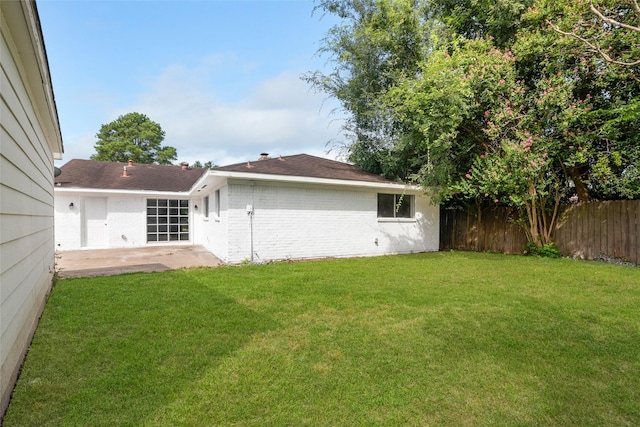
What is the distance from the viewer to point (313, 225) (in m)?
9.49

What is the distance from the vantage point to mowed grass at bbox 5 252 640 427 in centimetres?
220

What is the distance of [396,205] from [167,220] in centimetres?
916

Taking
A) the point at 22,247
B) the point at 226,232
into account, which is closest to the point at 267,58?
the point at 226,232

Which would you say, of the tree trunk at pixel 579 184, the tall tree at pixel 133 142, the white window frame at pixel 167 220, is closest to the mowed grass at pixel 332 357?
the tree trunk at pixel 579 184

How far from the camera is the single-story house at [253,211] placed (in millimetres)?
8534

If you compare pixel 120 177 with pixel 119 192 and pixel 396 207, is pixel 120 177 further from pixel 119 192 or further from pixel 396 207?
pixel 396 207

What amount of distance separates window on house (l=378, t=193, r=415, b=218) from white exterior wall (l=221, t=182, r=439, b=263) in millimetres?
228

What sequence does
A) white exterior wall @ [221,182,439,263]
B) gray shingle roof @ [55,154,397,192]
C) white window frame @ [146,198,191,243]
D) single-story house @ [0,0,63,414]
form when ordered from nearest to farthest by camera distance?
single-story house @ [0,0,63,414]
white exterior wall @ [221,182,439,263]
gray shingle roof @ [55,154,397,192]
white window frame @ [146,198,191,243]

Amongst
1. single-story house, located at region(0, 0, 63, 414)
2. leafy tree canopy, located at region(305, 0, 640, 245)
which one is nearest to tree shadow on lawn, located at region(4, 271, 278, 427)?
single-story house, located at region(0, 0, 63, 414)

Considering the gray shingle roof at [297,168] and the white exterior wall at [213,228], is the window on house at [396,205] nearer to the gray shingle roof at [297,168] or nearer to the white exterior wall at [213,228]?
the gray shingle roof at [297,168]

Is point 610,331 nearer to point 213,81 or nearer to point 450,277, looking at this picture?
point 450,277

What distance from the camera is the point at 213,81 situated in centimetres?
1449

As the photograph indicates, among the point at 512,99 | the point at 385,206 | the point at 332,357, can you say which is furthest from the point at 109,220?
the point at 512,99

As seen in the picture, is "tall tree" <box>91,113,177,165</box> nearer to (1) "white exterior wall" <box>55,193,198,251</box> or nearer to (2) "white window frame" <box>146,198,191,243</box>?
(2) "white window frame" <box>146,198,191,243</box>
